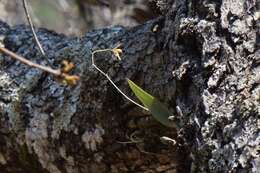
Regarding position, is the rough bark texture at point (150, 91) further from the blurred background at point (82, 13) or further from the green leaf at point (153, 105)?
the blurred background at point (82, 13)

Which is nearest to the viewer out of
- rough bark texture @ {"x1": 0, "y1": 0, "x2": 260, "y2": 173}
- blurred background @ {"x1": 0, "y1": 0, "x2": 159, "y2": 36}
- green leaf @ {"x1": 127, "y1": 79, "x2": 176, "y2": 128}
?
rough bark texture @ {"x1": 0, "y1": 0, "x2": 260, "y2": 173}

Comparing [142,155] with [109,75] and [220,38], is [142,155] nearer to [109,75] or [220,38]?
[109,75]

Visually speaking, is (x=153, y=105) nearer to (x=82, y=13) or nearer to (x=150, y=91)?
(x=150, y=91)

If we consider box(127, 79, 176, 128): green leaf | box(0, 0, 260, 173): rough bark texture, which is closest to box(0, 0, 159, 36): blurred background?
box(0, 0, 260, 173): rough bark texture

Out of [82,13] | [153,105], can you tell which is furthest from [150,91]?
[82,13]

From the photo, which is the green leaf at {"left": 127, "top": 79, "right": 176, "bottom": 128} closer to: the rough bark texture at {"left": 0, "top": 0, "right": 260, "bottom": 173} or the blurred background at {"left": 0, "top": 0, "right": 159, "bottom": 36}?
the rough bark texture at {"left": 0, "top": 0, "right": 260, "bottom": 173}
